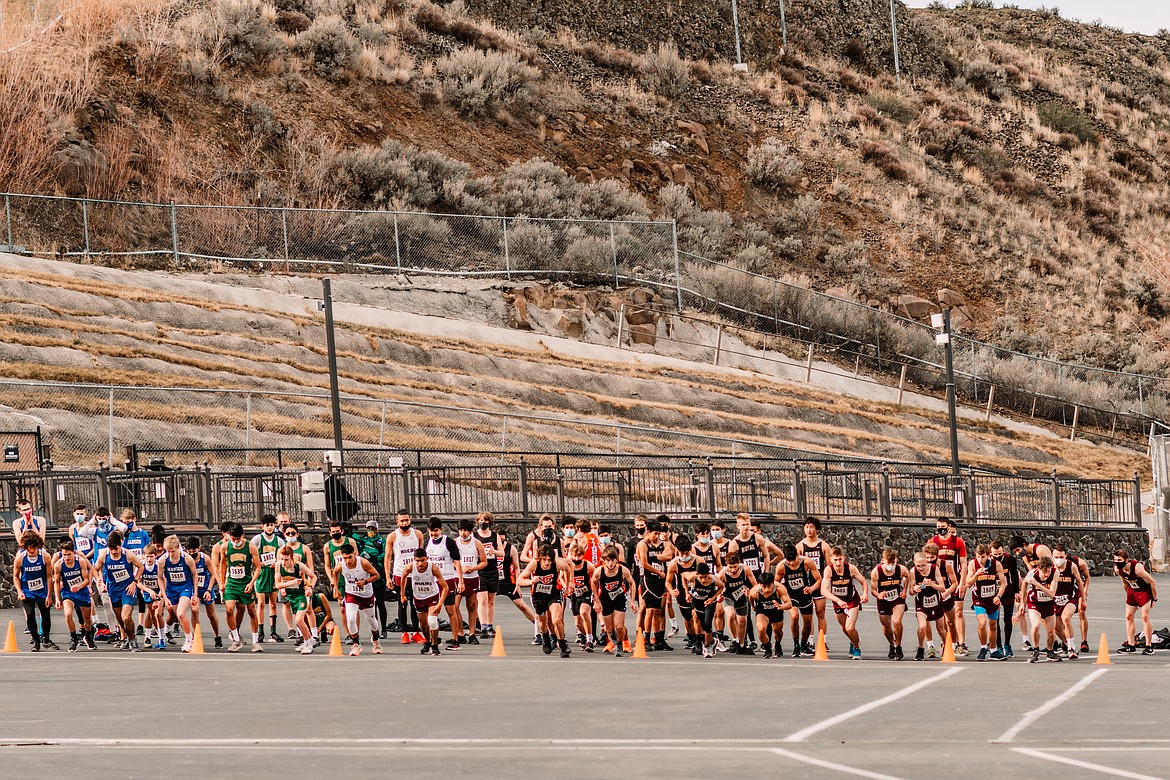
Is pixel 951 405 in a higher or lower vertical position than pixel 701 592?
higher

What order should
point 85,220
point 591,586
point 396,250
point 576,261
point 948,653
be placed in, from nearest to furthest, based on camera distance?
1. point 948,653
2. point 591,586
3. point 85,220
4. point 396,250
5. point 576,261

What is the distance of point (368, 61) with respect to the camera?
2414 inches

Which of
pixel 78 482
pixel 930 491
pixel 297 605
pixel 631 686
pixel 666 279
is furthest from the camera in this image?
pixel 666 279

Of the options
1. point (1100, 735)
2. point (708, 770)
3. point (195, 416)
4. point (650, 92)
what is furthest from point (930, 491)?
point (650, 92)

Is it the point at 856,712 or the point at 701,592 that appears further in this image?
the point at 701,592

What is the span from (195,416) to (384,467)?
22.8 ft

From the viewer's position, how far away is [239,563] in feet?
63.5

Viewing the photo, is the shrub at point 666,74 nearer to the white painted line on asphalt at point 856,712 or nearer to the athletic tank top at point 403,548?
the athletic tank top at point 403,548

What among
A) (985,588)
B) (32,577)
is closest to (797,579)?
(985,588)

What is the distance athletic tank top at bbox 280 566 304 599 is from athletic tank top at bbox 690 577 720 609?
4866 mm

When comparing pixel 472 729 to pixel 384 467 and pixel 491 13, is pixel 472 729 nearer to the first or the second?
pixel 384 467

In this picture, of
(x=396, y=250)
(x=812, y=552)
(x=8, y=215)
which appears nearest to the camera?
(x=812, y=552)

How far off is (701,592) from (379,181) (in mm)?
38981

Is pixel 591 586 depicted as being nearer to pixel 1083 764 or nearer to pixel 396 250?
pixel 1083 764
